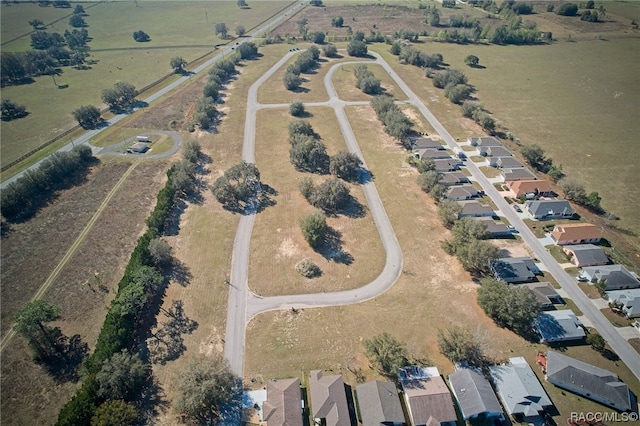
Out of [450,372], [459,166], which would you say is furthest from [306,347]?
[459,166]

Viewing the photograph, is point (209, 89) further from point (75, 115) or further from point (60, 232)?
point (60, 232)

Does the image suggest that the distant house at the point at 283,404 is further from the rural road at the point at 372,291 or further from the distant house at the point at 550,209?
the distant house at the point at 550,209

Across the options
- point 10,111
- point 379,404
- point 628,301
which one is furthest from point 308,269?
point 10,111

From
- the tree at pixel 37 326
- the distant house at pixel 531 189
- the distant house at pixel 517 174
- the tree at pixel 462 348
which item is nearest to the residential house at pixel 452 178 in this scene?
the distant house at pixel 517 174

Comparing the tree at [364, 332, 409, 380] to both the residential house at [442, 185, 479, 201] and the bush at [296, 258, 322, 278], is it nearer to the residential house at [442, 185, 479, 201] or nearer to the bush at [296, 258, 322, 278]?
the bush at [296, 258, 322, 278]

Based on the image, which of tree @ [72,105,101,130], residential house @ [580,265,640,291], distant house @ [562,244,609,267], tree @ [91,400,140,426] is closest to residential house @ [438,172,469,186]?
distant house @ [562,244,609,267]

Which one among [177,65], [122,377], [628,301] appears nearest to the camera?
[122,377]

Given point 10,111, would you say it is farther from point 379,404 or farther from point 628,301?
point 628,301
